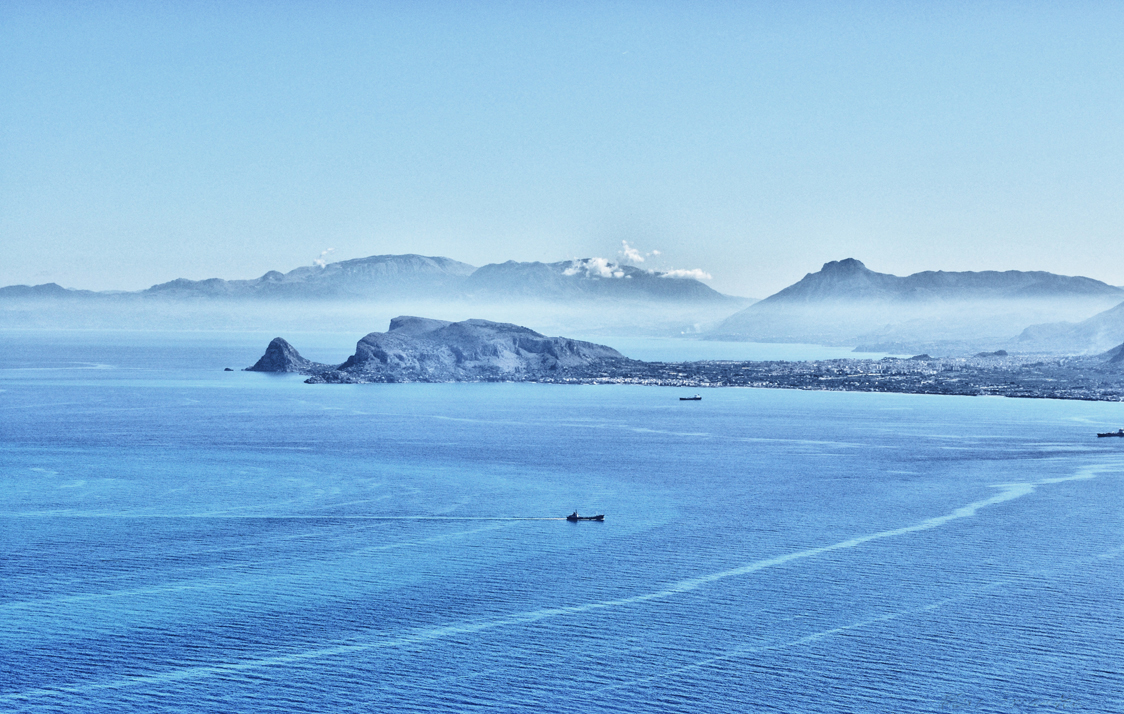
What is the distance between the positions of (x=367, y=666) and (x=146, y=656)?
10.8 metres

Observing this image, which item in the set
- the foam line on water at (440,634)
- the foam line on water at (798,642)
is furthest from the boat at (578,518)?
the foam line on water at (798,642)

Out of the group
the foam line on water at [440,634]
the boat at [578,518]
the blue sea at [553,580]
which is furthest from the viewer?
the boat at [578,518]

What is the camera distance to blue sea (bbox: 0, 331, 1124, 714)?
45.0m

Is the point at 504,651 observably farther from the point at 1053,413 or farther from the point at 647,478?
the point at 1053,413

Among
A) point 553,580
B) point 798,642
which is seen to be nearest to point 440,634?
point 553,580

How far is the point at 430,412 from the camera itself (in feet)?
565

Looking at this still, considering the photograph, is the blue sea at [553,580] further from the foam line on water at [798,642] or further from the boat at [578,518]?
the boat at [578,518]

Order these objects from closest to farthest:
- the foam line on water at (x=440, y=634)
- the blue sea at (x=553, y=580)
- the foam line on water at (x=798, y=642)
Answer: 1. the foam line on water at (x=440, y=634)
2. the blue sea at (x=553, y=580)
3. the foam line on water at (x=798, y=642)

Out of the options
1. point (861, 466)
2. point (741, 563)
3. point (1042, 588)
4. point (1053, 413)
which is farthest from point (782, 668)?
point (1053, 413)

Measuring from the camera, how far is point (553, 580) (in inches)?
2406

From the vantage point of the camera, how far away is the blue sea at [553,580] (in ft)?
148

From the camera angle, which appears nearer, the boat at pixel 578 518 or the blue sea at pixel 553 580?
the blue sea at pixel 553 580

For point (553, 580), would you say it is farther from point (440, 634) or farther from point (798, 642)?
point (798, 642)

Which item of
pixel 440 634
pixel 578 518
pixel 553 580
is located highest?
pixel 578 518
